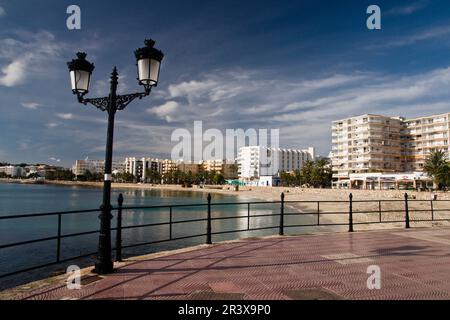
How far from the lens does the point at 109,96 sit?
6.39 m

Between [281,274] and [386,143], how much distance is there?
103238 millimetres

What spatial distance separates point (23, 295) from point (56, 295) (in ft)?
1.75

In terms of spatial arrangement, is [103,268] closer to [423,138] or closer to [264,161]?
[423,138]

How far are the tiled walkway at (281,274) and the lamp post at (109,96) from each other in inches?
21.4

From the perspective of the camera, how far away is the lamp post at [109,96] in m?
6.06

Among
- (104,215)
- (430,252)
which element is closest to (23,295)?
(104,215)

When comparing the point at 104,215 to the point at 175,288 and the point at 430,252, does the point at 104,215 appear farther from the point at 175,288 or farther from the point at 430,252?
the point at 430,252

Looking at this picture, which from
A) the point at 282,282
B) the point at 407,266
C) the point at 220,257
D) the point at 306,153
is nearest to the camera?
the point at 282,282

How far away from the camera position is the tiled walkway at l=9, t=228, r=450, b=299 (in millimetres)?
4867

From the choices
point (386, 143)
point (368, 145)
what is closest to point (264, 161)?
point (386, 143)

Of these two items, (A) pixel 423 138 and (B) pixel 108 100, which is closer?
(B) pixel 108 100

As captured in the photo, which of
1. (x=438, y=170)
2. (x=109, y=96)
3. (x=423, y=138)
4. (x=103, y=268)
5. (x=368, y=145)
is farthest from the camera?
(x=423, y=138)

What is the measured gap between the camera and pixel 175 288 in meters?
5.08
